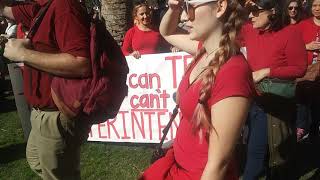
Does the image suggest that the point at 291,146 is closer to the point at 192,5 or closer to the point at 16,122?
the point at 192,5

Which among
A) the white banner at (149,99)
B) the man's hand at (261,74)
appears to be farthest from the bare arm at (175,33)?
the white banner at (149,99)

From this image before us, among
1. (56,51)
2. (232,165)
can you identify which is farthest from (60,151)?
(232,165)

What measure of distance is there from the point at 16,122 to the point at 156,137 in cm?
337

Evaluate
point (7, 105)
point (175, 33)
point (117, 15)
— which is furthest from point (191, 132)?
point (7, 105)

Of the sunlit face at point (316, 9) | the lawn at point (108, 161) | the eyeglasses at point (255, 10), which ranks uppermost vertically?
the eyeglasses at point (255, 10)

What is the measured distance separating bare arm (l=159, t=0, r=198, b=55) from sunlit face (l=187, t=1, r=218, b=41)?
56cm

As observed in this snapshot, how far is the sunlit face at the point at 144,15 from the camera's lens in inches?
243

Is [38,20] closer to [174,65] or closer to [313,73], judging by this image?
[174,65]

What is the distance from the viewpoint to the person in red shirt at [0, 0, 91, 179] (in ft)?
8.69

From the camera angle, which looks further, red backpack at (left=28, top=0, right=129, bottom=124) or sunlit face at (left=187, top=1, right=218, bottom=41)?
red backpack at (left=28, top=0, right=129, bottom=124)

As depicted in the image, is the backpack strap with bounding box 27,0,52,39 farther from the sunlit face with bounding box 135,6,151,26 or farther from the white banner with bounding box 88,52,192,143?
the sunlit face with bounding box 135,6,151,26

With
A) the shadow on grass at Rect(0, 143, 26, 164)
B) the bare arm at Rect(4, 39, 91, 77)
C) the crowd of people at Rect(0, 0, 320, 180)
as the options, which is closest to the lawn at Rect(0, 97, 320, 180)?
the shadow on grass at Rect(0, 143, 26, 164)

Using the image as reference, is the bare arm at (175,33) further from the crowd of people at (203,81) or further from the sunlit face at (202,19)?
the sunlit face at (202,19)

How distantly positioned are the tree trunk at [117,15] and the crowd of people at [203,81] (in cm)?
303
